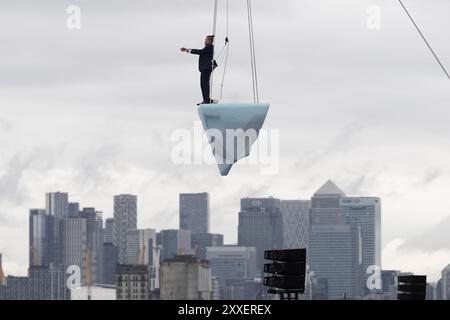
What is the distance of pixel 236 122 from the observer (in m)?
55.3

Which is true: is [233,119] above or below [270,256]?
above

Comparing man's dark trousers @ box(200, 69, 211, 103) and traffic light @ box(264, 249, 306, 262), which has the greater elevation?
man's dark trousers @ box(200, 69, 211, 103)

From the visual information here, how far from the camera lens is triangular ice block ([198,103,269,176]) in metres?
54.6

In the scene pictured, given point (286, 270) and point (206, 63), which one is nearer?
point (286, 270)

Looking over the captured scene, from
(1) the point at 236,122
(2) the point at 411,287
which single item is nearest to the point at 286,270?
(2) the point at 411,287

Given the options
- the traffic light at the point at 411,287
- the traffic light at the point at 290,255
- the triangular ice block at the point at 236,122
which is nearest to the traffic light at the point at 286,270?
the traffic light at the point at 290,255

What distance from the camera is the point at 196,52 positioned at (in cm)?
5353

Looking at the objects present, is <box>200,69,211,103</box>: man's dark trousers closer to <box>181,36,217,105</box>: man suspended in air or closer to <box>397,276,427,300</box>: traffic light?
<box>181,36,217,105</box>: man suspended in air

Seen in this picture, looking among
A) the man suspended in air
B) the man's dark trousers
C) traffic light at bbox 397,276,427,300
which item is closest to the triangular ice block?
the man's dark trousers

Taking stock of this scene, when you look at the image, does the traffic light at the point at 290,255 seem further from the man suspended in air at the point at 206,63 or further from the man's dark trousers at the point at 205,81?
the man's dark trousers at the point at 205,81

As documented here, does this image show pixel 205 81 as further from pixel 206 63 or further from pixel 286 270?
pixel 286 270

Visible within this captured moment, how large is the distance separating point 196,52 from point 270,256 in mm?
15835
